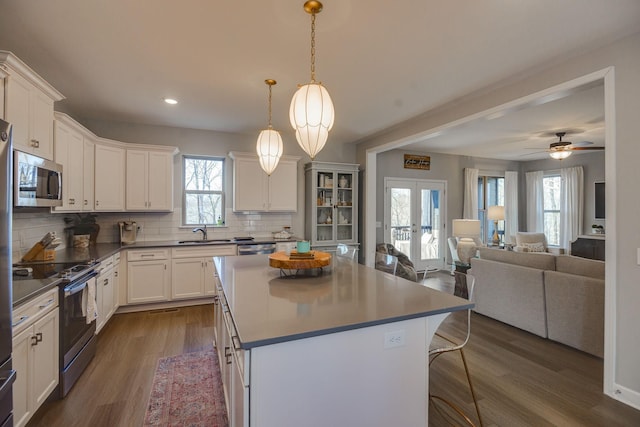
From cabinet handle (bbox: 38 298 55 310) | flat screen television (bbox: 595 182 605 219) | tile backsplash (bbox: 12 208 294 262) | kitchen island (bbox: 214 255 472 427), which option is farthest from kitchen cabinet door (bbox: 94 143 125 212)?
flat screen television (bbox: 595 182 605 219)

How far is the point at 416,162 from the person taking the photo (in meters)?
6.79

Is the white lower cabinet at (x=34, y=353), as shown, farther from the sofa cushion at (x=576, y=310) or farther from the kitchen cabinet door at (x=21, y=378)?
the sofa cushion at (x=576, y=310)

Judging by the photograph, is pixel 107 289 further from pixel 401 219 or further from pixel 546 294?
pixel 401 219

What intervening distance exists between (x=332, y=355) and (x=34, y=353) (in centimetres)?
192

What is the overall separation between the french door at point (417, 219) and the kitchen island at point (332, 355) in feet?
15.9

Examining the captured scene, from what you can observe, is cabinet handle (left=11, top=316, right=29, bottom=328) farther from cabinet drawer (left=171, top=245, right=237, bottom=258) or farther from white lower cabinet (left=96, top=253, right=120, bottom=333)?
cabinet drawer (left=171, top=245, right=237, bottom=258)

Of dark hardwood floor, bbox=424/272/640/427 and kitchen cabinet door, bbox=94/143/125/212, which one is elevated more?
kitchen cabinet door, bbox=94/143/125/212

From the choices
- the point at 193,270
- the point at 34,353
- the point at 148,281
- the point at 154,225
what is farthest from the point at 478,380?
the point at 154,225

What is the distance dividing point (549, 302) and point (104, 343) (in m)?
4.72

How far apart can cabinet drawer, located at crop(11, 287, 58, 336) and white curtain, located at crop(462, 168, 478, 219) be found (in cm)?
727

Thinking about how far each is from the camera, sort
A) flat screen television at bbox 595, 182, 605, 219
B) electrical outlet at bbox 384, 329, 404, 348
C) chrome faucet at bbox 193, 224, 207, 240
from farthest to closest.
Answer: flat screen television at bbox 595, 182, 605, 219 → chrome faucet at bbox 193, 224, 207, 240 → electrical outlet at bbox 384, 329, 404, 348

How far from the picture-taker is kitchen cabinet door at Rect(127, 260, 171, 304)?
407 cm

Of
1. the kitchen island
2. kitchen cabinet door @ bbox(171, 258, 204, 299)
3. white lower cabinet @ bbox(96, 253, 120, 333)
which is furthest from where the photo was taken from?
kitchen cabinet door @ bbox(171, 258, 204, 299)

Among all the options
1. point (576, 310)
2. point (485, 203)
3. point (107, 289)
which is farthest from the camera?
point (485, 203)
